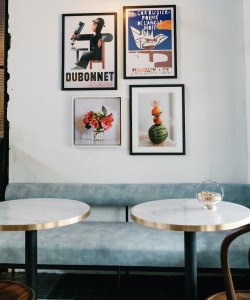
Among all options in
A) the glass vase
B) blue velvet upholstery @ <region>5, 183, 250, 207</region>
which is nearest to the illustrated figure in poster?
the glass vase

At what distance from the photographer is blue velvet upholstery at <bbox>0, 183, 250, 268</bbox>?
2125mm

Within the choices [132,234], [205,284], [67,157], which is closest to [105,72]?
[67,157]

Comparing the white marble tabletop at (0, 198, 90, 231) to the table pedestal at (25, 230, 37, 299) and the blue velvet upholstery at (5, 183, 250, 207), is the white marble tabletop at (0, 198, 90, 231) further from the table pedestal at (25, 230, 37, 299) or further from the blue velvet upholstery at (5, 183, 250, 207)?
the blue velvet upholstery at (5, 183, 250, 207)

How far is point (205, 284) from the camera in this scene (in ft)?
8.59

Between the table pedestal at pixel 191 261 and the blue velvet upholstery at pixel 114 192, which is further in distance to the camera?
the blue velvet upholstery at pixel 114 192

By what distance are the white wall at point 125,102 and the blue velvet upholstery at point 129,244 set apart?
241mm

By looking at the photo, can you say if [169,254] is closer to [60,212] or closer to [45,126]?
[60,212]

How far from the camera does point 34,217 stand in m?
1.70

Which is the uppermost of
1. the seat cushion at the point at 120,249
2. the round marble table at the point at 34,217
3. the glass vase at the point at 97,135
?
the glass vase at the point at 97,135

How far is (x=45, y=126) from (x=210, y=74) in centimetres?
165

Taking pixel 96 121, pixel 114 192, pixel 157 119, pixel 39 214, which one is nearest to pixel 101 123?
pixel 96 121

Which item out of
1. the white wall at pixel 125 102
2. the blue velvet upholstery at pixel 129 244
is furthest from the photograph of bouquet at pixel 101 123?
the blue velvet upholstery at pixel 129 244

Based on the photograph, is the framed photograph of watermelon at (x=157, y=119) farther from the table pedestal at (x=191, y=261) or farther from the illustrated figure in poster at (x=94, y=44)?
the table pedestal at (x=191, y=261)

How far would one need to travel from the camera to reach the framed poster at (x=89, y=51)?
9.77 ft
